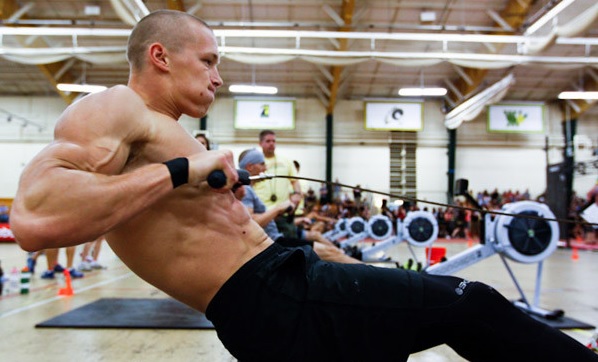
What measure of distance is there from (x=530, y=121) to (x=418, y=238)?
Answer: 10.7 m

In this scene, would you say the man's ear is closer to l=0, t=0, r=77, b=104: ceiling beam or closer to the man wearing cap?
the man wearing cap

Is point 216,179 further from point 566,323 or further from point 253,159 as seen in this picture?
point 566,323

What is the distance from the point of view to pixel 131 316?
117 inches

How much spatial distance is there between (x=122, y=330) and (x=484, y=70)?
1119cm

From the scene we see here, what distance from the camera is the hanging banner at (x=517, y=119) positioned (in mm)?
13930

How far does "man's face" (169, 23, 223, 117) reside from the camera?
3.54 ft

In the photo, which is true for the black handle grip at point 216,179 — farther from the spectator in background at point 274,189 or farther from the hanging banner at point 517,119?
the hanging banner at point 517,119

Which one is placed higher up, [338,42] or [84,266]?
[338,42]

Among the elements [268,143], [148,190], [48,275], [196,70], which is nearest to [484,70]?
[268,143]

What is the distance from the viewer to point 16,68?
12469 mm

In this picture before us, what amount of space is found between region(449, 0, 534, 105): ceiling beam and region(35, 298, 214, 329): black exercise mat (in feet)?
29.4

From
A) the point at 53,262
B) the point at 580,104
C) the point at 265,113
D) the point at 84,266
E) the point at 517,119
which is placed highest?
the point at 580,104

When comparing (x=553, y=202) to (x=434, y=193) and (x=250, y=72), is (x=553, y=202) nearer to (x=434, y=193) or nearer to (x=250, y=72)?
(x=434, y=193)

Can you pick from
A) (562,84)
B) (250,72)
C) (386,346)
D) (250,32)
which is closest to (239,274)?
(386,346)
